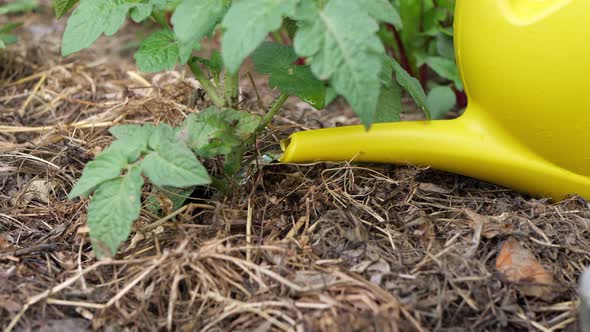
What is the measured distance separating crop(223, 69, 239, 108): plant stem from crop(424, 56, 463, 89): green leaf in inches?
26.9

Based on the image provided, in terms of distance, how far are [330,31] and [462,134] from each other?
0.49 meters

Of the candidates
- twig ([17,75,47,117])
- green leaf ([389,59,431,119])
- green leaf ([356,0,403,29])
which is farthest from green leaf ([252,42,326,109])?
twig ([17,75,47,117])

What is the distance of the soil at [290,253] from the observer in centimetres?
108

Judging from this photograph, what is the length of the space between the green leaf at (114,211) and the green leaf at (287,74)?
0.37 metres

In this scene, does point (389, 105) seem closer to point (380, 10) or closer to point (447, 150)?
point (447, 150)

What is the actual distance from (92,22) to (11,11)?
1.50 m

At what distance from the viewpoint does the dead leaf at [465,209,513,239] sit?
4.02ft

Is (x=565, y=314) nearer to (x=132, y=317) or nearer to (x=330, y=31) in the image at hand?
(x=330, y=31)

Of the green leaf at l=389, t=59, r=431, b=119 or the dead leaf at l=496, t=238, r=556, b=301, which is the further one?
the green leaf at l=389, t=59, r=431, b=119

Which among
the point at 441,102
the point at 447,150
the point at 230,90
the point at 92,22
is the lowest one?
the point at 441,102

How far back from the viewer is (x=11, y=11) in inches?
99.1

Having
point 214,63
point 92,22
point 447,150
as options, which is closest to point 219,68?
point 214,63

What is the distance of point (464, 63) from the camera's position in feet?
4.52

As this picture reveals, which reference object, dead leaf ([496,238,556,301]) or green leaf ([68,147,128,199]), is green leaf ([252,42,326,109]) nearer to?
green leaf ([68,147,128,199])
